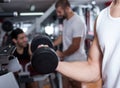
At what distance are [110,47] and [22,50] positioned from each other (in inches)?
116

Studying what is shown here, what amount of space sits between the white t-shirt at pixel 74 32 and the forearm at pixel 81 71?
1.75 meters

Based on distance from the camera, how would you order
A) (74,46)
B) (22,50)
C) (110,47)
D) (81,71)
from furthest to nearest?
(22,50) → (74,46) → (81,71) → (110,47)

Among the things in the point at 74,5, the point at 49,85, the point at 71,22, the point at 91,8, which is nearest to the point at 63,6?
the point at 71,22

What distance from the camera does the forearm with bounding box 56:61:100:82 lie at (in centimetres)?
127

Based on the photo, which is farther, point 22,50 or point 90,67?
point 22,50

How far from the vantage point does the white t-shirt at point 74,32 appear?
3.11 meters

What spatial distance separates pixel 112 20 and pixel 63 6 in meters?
2.12

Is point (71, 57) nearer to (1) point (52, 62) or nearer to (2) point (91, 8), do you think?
(1) point (52, 62)

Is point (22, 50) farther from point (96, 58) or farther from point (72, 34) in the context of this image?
point (96, 58)

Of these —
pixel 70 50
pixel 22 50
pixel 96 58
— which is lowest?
pixel 22 50

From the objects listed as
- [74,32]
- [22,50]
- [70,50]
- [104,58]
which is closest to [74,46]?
[70,50]

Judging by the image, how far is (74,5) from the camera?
826cm

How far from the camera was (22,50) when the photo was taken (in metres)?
4.02

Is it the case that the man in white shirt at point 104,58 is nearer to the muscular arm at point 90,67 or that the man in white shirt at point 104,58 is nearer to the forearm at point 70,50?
the muscular arm at point 90,67
